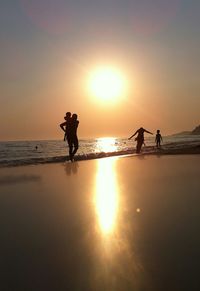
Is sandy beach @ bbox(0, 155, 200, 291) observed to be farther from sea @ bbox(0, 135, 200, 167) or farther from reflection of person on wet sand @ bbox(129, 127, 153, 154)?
reflection of person on wet sand @ bbox(129, 127, 153, 154)

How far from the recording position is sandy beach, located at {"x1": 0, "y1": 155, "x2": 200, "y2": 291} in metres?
2.98

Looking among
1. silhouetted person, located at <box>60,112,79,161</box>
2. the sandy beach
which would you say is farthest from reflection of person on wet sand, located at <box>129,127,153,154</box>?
the sandy beach

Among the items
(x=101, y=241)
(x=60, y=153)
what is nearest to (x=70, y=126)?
(x=101, y=241)

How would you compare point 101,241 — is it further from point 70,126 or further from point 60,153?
point 60,153

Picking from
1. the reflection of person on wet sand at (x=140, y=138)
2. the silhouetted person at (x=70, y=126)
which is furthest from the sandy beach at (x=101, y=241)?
the reflection of person on wet sand at (x=140, y=138)

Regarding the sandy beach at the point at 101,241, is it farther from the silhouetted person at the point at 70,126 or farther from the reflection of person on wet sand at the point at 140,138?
the reflection of person on wet sand at the point at 140,138

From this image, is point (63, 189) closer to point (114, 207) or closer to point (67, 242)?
point (114, 207)

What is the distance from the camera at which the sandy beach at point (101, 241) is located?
298 cm

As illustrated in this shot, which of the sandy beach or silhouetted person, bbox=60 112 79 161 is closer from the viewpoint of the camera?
the sandy beach

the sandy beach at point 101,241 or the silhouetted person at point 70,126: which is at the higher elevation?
the silhouetted person at point 70,126

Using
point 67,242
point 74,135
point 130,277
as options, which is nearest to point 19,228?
point 67,242

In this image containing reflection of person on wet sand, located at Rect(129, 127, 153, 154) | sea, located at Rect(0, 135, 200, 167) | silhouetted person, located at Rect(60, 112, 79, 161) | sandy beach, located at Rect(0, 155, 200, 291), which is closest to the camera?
sandy beach, located at Rect(0, 155, 200, 291)

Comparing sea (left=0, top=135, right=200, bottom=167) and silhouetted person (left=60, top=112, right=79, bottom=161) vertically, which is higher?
silhouetted person (left=60, top=112, right=79, bottom=161)

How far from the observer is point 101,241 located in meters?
4.00
